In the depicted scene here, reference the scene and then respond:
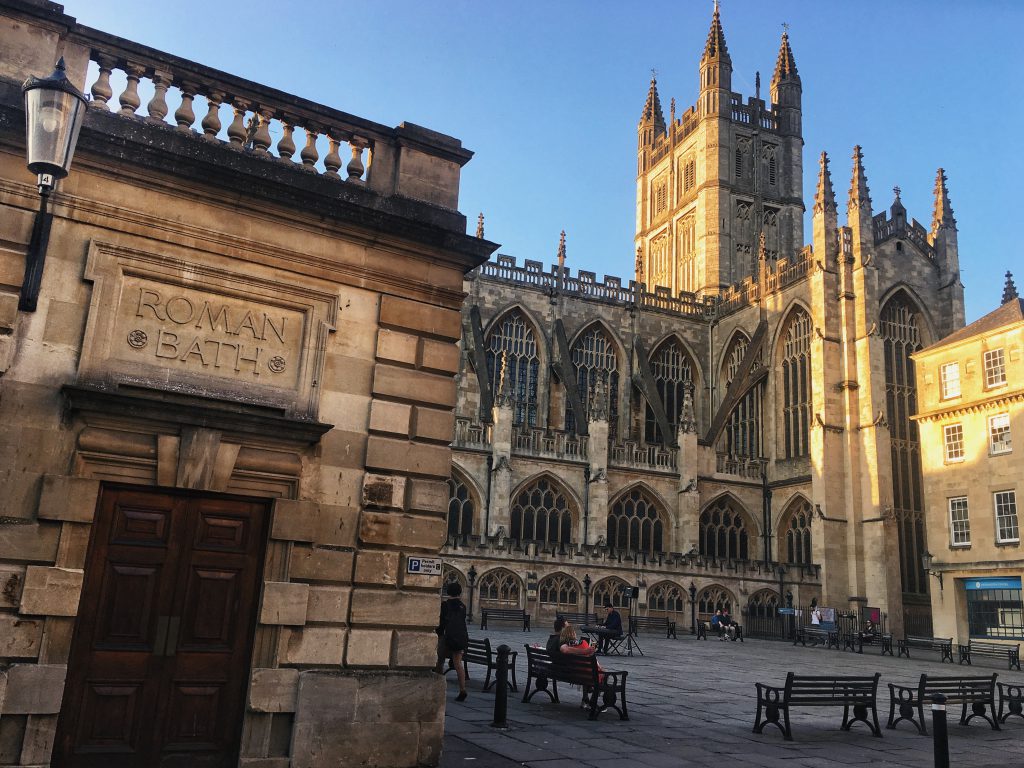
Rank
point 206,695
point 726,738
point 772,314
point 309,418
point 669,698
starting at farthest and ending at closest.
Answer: point 772,314 → point 669,698 → point 726,738 → point 309,418 → point 206,695

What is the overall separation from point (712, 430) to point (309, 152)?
36.8m

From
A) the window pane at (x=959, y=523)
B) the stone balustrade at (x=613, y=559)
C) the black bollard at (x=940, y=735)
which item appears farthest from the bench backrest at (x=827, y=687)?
the window pane at (x=959, y=523)

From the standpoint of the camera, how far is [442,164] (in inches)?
391

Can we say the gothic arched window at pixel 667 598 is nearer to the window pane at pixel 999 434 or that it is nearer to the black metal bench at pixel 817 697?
the window pane at pixel 999 434

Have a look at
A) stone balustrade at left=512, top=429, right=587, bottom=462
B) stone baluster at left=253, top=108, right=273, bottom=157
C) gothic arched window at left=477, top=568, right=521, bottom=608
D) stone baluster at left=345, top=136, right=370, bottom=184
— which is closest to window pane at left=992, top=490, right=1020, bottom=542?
stone balustrade at left=512, top=429, right=587, bottom=462

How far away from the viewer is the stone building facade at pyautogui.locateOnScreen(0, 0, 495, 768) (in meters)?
7.47

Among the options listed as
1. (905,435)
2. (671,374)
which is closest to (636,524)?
(671,374)

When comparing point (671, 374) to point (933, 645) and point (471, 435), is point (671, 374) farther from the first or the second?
point (933, 645)

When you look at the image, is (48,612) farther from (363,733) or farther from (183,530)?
(363,733)

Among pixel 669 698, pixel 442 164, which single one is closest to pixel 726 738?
pixel 669 698

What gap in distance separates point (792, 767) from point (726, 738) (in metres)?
1.63

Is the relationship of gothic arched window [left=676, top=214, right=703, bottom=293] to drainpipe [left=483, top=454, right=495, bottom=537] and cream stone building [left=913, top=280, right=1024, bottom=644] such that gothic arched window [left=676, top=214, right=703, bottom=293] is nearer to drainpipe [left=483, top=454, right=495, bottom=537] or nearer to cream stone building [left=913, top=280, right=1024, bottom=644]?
drainpipe [left=483, top=454, right=495, bottom=537]

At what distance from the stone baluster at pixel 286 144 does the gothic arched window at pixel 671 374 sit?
1517 inches

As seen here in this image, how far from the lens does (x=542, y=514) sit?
3759cm
